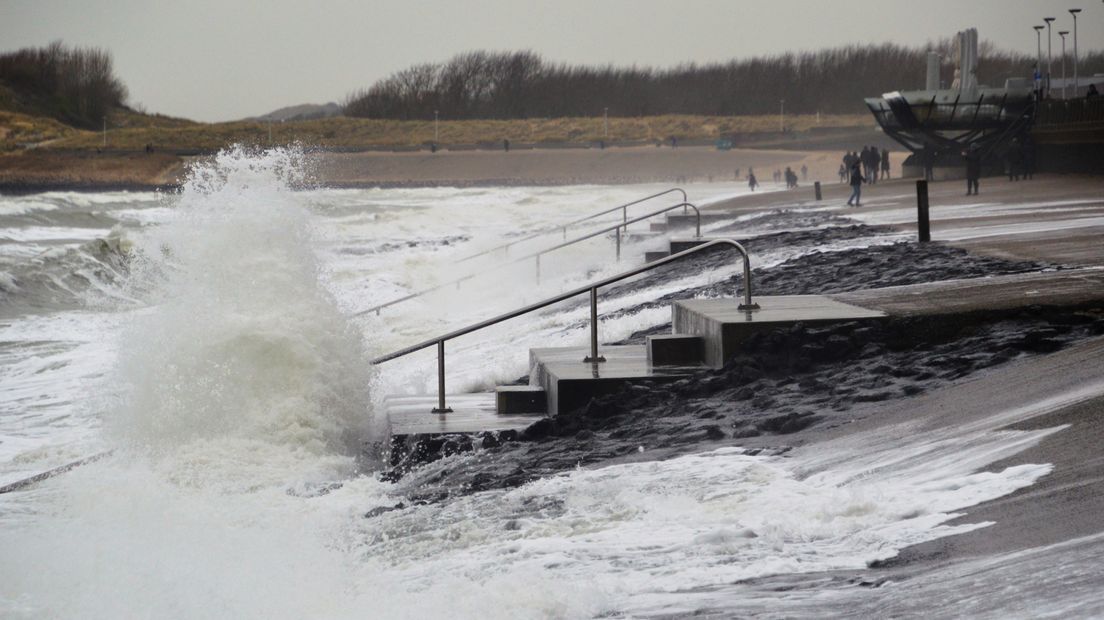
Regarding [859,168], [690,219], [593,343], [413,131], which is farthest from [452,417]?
[413,131]

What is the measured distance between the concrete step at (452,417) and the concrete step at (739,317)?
1.34 metres

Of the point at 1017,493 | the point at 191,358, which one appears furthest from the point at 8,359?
the point at 1017,493

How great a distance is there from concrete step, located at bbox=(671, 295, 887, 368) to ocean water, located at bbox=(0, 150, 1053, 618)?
5.50 ft

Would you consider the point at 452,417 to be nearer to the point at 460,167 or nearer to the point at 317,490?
the point at 317,490

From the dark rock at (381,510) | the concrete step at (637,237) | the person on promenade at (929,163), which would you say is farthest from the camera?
the person on promenade at (929,163)

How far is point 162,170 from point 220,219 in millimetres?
106897

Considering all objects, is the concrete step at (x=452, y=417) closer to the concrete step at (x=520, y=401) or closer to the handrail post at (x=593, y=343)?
the concrete step at (x=520, y=401)

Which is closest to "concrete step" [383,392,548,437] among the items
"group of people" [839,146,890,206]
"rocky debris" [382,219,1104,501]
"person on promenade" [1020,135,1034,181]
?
"rocky debris" [382,219,1104,501]

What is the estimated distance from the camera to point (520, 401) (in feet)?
32.2

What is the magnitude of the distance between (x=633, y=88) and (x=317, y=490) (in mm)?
141200

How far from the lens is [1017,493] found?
5645mm

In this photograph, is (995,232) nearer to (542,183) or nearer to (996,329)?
(996,329)

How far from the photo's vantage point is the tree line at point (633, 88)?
136m

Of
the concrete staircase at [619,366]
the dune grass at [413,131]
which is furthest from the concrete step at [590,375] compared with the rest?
the dune grass at [413,131]
